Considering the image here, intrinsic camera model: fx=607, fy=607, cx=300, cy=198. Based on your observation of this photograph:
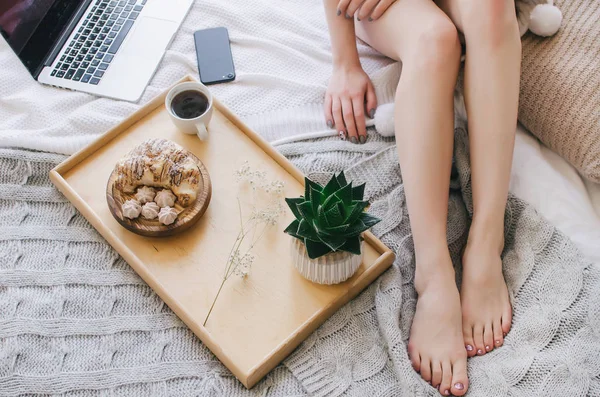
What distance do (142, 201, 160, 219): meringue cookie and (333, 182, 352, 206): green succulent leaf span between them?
32 centimetres

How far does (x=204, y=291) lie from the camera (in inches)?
39.4

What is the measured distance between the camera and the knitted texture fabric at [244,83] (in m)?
1.23

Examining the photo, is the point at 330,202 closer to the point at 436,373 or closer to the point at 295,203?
the point at 295,203

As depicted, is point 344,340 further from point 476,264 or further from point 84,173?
point 84,173

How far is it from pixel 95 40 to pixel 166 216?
1.81 ft

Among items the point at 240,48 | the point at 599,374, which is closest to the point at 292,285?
the point at 599,374

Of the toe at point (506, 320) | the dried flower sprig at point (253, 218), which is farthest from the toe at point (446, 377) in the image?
the dried flower sprig at point (253, 218)

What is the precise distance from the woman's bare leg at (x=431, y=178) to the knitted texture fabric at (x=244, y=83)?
0.70 ft

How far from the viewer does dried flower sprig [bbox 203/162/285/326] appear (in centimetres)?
101

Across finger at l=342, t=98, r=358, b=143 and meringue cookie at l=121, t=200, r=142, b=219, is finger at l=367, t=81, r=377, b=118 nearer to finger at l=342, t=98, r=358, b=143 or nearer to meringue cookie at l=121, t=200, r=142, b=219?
finger at l=342, t=98, r=358, b=143

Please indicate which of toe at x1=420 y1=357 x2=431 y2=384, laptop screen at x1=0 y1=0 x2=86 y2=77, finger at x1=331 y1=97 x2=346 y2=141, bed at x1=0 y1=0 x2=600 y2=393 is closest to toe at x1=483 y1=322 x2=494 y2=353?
toe at x1=420 y1=357 x2=431 y2=384

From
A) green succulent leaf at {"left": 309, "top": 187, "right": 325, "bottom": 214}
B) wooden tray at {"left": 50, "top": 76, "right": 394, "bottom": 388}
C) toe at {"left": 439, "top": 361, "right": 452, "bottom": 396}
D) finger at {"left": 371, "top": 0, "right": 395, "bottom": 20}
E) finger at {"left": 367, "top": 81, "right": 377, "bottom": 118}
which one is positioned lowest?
toe at {"left": 439, "top": 361, "right": 452, "bottom": 396}

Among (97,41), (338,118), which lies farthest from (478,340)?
(97,41)

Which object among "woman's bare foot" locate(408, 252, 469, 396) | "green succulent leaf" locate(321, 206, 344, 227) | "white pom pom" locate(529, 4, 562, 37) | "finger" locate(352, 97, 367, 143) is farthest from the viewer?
"finger" locate(352, 97, 367, 143)
